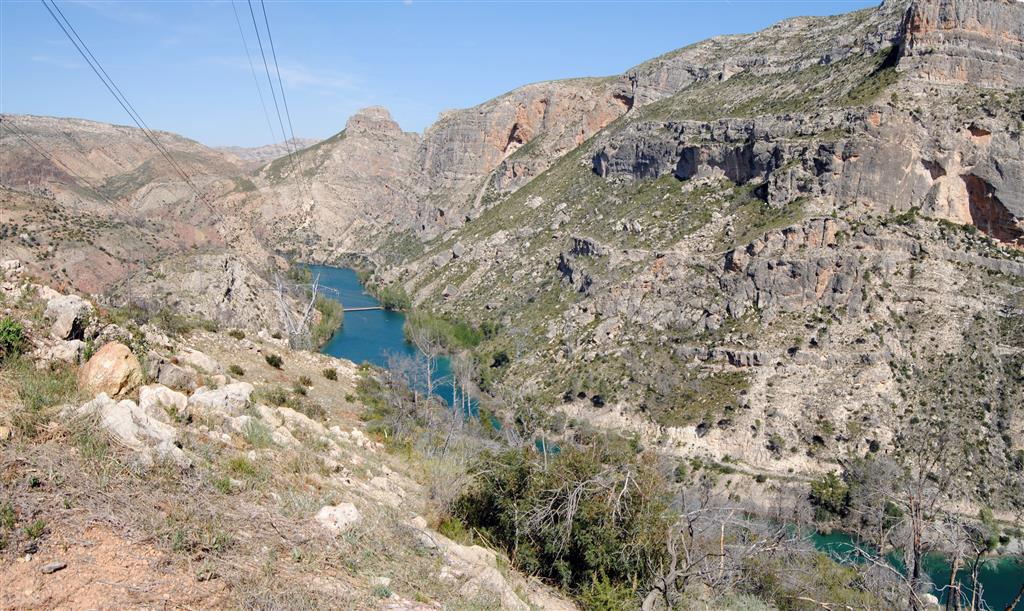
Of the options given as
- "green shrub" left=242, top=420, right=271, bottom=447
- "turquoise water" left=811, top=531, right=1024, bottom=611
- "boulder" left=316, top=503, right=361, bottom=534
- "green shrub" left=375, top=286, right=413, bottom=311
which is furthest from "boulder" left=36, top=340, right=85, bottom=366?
"green shrub" left=375, top=286, right=413, bottom=311

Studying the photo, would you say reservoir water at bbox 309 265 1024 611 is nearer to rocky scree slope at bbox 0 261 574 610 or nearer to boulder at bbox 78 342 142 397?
rocky scree slope at bbox 0 261 574 610

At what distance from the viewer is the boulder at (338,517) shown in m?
7.71

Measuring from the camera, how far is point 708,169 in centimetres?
6531

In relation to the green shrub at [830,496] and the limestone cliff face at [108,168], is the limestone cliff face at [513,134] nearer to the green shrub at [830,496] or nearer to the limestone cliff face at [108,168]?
the limestone cliff face at [108,168]

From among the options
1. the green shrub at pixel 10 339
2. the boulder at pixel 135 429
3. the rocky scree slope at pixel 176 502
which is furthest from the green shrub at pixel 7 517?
the green shrub at pixel 10 339

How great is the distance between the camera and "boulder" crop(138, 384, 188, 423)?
8.73 m

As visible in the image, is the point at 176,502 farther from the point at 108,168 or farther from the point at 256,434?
the point at 108,168

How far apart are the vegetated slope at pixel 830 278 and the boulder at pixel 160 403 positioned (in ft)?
131

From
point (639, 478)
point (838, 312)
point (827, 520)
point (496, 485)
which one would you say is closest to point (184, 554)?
point (496, 485)

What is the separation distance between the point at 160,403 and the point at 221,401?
1.55 m

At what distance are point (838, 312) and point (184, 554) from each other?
49.2m

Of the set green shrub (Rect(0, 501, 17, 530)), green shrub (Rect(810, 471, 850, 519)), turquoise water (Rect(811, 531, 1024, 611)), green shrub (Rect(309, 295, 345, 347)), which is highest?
green shrub (Rect(0, 501, 17, 530))

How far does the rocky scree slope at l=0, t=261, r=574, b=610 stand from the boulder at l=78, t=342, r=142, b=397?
27mm

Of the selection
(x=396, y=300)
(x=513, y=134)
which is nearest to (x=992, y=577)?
(x=396, y=300)
